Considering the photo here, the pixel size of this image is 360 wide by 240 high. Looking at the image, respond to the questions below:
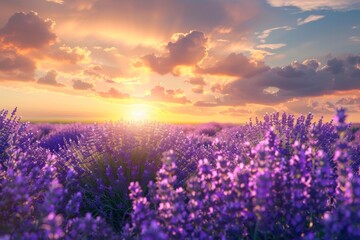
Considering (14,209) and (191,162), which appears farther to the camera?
(191,162)

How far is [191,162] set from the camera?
5.43 m

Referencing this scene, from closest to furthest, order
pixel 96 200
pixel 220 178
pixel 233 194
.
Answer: pixel 233 194
pixel 220 178
pixel 96 200

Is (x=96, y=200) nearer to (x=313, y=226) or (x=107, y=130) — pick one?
(x=107, y=130)

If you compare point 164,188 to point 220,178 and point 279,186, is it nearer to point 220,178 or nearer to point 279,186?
point 220,178

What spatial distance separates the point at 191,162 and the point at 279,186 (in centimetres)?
293

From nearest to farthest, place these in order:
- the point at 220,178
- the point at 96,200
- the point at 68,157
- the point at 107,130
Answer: the point at 220,178 < the point at 96,200 < the point at 68,157 < the point at 107,130

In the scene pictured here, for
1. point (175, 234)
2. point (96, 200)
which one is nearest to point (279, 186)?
point (175, 234)

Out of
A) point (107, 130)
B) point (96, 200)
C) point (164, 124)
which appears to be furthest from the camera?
point (164, 124)

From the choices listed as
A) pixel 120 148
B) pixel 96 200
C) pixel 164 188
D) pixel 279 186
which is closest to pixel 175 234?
pixel 164 188

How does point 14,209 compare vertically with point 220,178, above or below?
below

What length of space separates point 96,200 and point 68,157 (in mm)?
904

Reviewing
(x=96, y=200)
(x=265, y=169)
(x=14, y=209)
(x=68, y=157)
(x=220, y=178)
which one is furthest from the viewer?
(x=68, y=157)

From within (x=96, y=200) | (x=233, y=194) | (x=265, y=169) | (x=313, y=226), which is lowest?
(x=96, y=200)

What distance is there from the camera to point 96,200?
4504 millimetres
